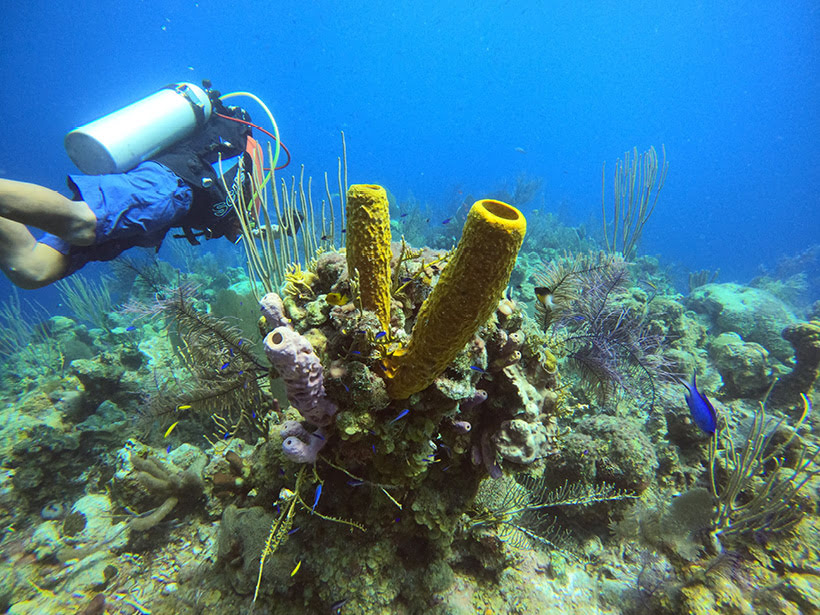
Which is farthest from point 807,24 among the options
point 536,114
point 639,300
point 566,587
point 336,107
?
point 566,587

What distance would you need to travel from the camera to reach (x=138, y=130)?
4977mm

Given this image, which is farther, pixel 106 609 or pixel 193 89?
pixel 193 89

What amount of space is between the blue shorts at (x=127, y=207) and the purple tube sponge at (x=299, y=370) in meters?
3.46

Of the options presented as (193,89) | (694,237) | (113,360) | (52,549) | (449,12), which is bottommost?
(52,549)

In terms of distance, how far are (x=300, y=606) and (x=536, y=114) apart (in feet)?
514

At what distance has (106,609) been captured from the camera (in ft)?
8.41

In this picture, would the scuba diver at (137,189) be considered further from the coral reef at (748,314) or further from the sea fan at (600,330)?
the coral reef at (748,314)

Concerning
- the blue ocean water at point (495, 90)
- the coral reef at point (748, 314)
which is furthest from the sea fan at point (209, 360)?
the blue ocean water at point (495, 90)

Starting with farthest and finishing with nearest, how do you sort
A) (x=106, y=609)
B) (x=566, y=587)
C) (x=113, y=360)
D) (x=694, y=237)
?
(x=694, y=237) < (x=113, y=360) < (x=566, y=587) < (x=106, y=609)

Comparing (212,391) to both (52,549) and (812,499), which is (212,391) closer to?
(52,549)

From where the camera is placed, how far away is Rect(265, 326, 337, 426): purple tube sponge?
156 cm

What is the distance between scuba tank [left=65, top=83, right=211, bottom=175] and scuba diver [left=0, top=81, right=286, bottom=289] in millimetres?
14

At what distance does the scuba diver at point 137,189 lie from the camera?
315 cm

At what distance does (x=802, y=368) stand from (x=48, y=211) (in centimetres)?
1074
